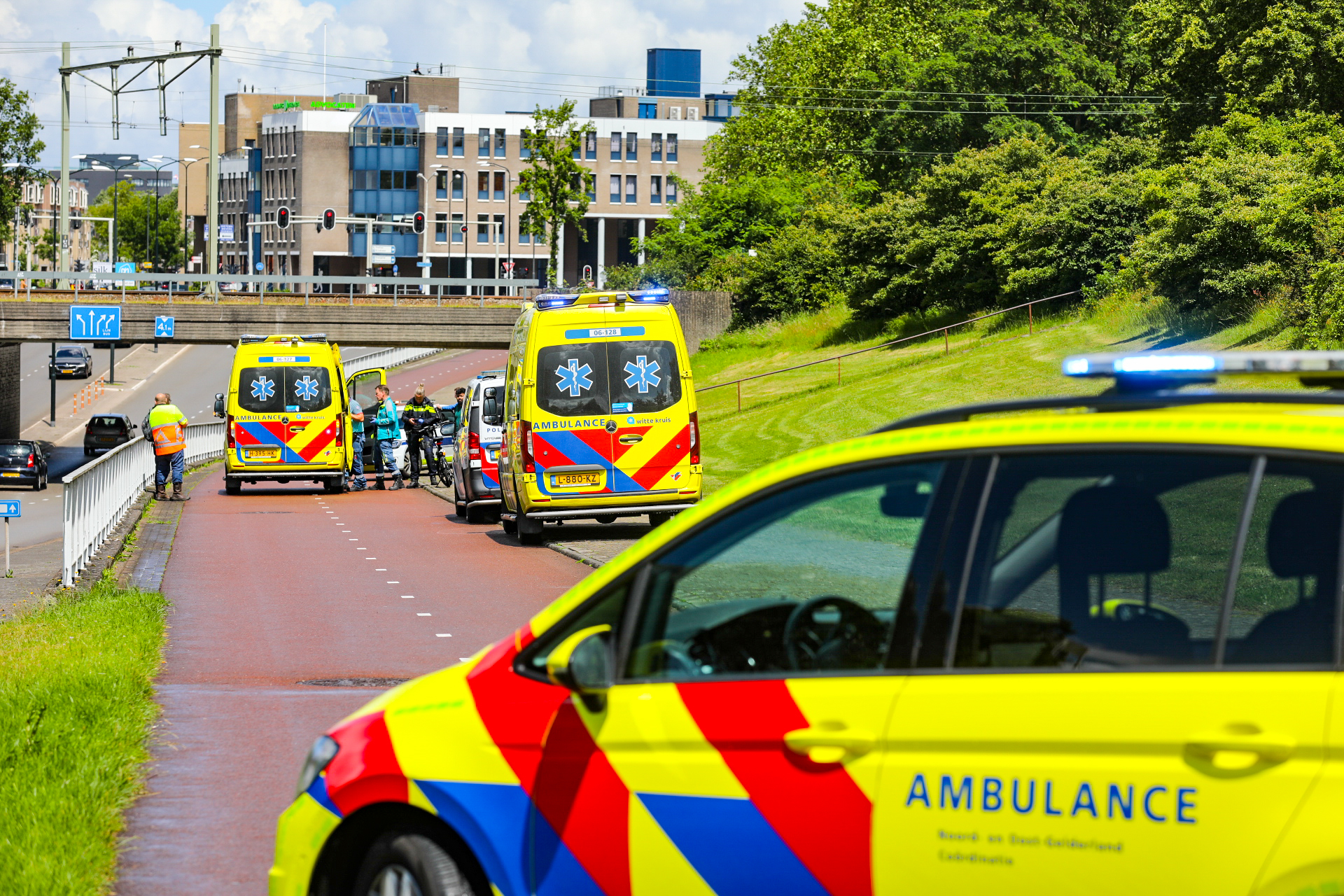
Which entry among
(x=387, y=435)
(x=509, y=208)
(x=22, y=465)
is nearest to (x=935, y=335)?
(x=387, y=435)

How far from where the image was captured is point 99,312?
173 feet

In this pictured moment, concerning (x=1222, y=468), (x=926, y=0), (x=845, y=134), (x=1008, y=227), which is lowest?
(x=1222, y=468)

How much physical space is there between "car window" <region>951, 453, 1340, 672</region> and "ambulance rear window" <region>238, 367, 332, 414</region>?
26.9 m

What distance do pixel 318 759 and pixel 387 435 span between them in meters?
27.0

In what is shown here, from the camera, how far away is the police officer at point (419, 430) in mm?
31141

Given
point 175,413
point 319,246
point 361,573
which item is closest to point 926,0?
point 175,413

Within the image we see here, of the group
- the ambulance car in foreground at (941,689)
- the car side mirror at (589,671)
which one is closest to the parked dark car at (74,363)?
the ambulance car in foreground at (941,689)

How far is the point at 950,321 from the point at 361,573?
32208mm

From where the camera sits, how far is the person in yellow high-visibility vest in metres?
27.2

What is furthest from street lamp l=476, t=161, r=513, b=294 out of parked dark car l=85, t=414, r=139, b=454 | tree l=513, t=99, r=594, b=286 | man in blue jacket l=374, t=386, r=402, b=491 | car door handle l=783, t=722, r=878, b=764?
car door handle l=783, t=722, r=878, b=764

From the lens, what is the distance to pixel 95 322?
5288 centimetres

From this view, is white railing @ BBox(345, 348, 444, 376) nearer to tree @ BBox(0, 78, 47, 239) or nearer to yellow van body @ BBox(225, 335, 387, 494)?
tree @ BBox(0, 78, 47, 239)

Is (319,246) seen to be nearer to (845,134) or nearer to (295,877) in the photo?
(845,134)

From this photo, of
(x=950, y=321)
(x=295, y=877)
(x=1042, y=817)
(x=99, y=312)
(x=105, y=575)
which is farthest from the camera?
(x=99, y=312)
